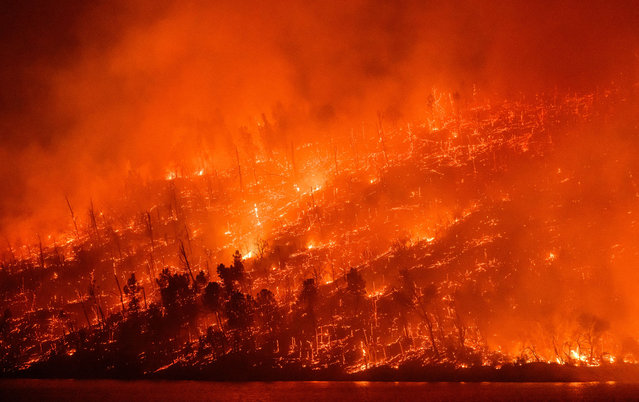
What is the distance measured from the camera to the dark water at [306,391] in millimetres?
44438

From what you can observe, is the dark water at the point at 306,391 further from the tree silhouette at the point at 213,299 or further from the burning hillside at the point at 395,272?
the tree silhouette at the point at 213,299

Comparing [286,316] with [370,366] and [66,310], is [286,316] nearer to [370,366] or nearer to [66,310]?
[370,366]

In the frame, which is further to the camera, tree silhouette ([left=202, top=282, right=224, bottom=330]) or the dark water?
tree silhouette ([left=202, top=282, right=224, bottom=330])

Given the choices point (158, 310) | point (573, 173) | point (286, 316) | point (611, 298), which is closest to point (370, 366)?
point (286, 316)

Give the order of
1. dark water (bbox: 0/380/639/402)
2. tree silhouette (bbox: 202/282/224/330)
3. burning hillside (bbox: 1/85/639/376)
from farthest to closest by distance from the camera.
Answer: tree silhouette (bbox: 202/282/224/330), burning hillside (bbox: 1/85/639/376), dark water (bbox: 0/380/639/402)

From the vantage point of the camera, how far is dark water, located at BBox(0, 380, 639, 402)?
4444 cm

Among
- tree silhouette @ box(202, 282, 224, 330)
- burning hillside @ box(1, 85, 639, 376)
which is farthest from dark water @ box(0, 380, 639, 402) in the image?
tree silhouette @ box(202, 282, 224, 330)

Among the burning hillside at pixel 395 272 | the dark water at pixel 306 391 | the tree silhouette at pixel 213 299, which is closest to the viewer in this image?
the dark water at pixel 306 391

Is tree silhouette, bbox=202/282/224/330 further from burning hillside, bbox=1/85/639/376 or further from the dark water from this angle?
the dark water

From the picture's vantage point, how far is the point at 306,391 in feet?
178

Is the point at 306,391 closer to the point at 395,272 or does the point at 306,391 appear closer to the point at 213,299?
the point at 213,299

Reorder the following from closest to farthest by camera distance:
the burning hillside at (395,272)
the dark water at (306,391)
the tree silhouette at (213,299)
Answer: the dark water at (306,391)
the burning hillside at (395,272)
the tree silhouette at (213,299)

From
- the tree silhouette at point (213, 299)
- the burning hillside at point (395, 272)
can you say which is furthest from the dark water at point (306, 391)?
the tree silhouette at point (213, 299)

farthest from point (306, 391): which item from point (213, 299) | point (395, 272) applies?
point (395, 272)
